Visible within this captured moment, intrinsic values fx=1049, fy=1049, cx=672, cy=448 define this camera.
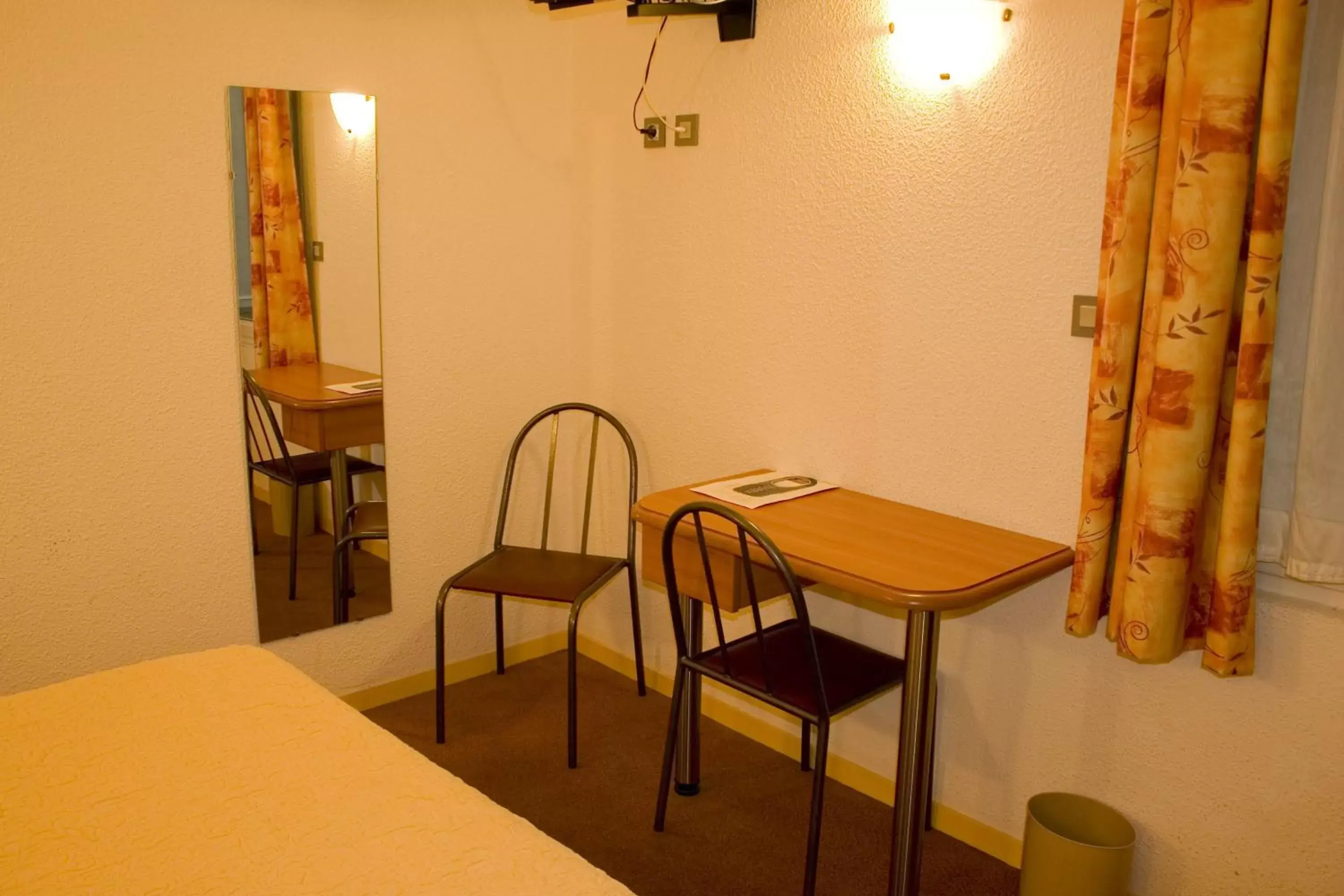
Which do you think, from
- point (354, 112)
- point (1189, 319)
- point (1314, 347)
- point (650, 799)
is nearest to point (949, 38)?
point (1189, 319)

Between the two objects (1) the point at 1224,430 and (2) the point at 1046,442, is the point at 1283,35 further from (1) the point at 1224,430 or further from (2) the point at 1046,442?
(2) the point at 1046,442

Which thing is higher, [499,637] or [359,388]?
[359,388]

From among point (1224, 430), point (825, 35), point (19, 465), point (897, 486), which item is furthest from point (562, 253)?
point (1224, 430)

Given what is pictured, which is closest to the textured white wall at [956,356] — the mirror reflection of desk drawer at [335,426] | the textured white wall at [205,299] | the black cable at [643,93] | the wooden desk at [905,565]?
the black cable at [643,93]

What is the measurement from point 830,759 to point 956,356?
108cm

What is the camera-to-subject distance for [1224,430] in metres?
1.77

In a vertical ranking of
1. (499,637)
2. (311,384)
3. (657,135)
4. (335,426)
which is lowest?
(499,637)

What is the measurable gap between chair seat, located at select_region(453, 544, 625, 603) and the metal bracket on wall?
1398 millimetres

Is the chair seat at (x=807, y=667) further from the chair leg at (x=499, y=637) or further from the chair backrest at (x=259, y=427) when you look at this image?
the chair backrest at (x=259, y=427)

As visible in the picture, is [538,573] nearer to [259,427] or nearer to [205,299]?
[259,427]

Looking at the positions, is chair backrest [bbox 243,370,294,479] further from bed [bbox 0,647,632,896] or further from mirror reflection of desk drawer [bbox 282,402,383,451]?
bed [bbox 0,647,632,896]

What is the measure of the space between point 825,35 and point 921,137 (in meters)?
0.37

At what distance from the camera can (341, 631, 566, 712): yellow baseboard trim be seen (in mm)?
2969

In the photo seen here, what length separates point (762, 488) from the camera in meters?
2.41
